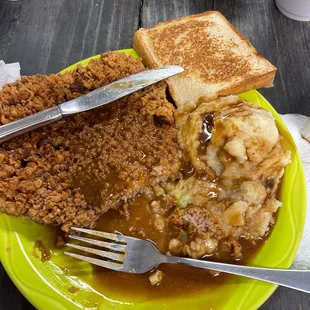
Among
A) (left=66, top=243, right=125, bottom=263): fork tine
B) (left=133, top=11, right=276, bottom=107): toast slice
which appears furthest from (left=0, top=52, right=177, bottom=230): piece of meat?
(left=133, top=11, right=276, bottom=107): toast slice

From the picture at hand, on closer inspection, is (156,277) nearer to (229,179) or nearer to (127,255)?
(127,255)

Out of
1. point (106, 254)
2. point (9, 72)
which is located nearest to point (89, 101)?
point (106, 254)

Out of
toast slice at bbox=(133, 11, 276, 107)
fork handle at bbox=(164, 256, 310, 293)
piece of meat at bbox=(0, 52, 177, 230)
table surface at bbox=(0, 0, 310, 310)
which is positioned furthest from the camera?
table surface at bbox=(0, 0, 310, 310)

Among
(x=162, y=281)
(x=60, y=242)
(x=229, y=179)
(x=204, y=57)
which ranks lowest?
(x=162, y=281)

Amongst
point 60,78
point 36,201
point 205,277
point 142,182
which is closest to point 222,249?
point 205,277

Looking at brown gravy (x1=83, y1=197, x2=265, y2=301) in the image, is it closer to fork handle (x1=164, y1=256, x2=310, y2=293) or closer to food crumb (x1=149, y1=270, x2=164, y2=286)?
food crumb (x1=149, y1=270, x2=164, y2=286)
